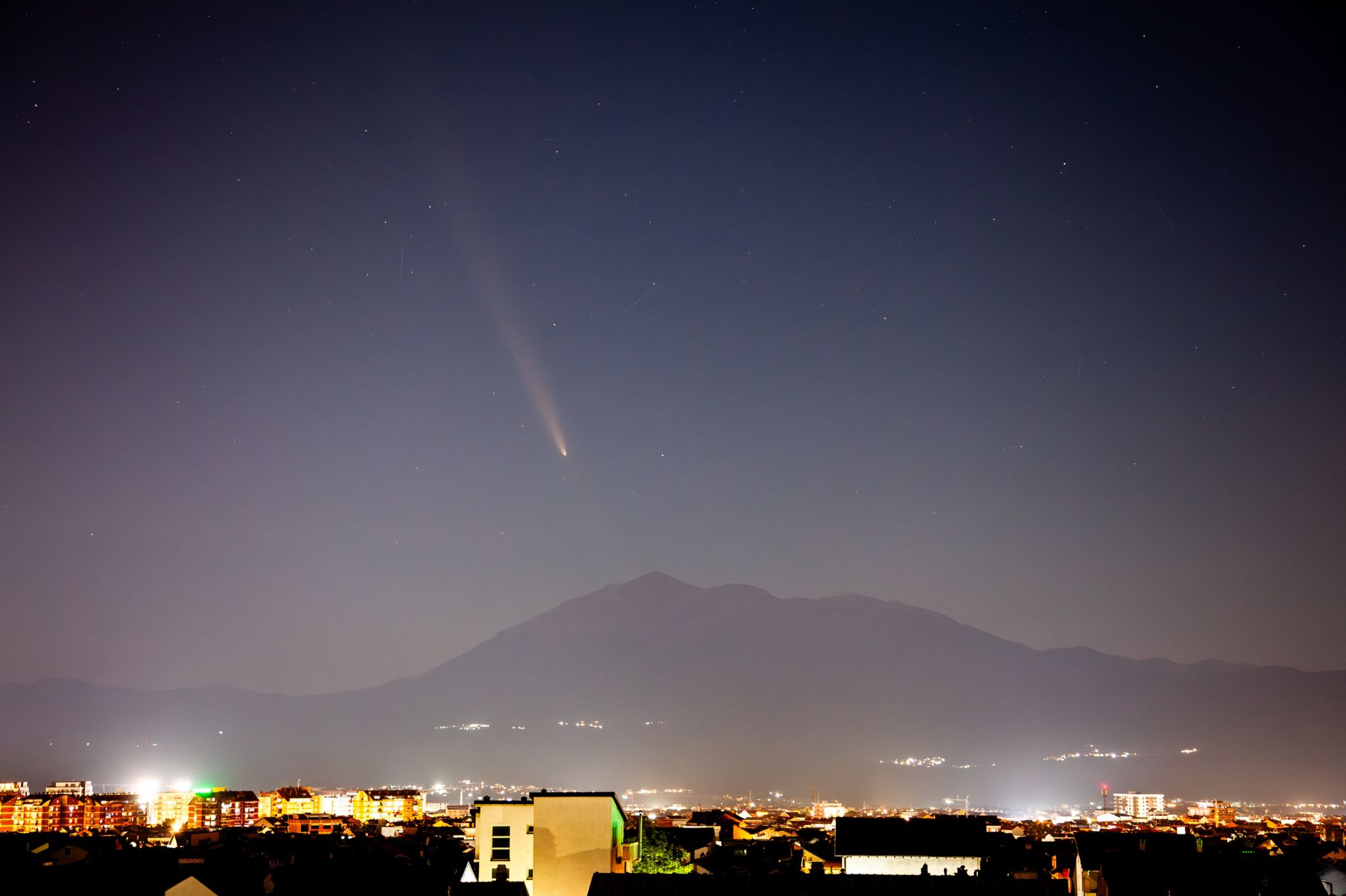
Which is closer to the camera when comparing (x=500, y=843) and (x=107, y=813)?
(x=500, y=843)

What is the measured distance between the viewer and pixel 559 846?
3509 centimetres

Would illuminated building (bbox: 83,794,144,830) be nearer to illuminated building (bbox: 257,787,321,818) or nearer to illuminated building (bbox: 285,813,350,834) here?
illuminated building (bbox: 257,787,321,818)

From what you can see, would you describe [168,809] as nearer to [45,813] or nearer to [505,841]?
[45,813]

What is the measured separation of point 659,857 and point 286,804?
116426 millimetres

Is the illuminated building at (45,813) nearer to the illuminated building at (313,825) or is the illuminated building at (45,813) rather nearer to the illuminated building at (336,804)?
the illuminated building at (336,804)

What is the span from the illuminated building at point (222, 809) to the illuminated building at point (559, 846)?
10056cm

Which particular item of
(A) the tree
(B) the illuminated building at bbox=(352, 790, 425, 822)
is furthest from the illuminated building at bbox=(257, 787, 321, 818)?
(A) the tree

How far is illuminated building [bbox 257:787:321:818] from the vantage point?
144 metres

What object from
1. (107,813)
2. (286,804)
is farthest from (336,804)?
(107,813)

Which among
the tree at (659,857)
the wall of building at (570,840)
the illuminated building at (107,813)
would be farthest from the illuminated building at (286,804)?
the wall of building at (570,840)

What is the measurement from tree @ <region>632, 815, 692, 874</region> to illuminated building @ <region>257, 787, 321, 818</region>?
104 m

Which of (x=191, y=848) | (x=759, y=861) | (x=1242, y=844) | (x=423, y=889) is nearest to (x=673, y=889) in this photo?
(x=423, y=889)

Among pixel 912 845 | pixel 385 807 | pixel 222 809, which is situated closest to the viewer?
pixel 912 845

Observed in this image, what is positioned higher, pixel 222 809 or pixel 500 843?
pixel 500 843
